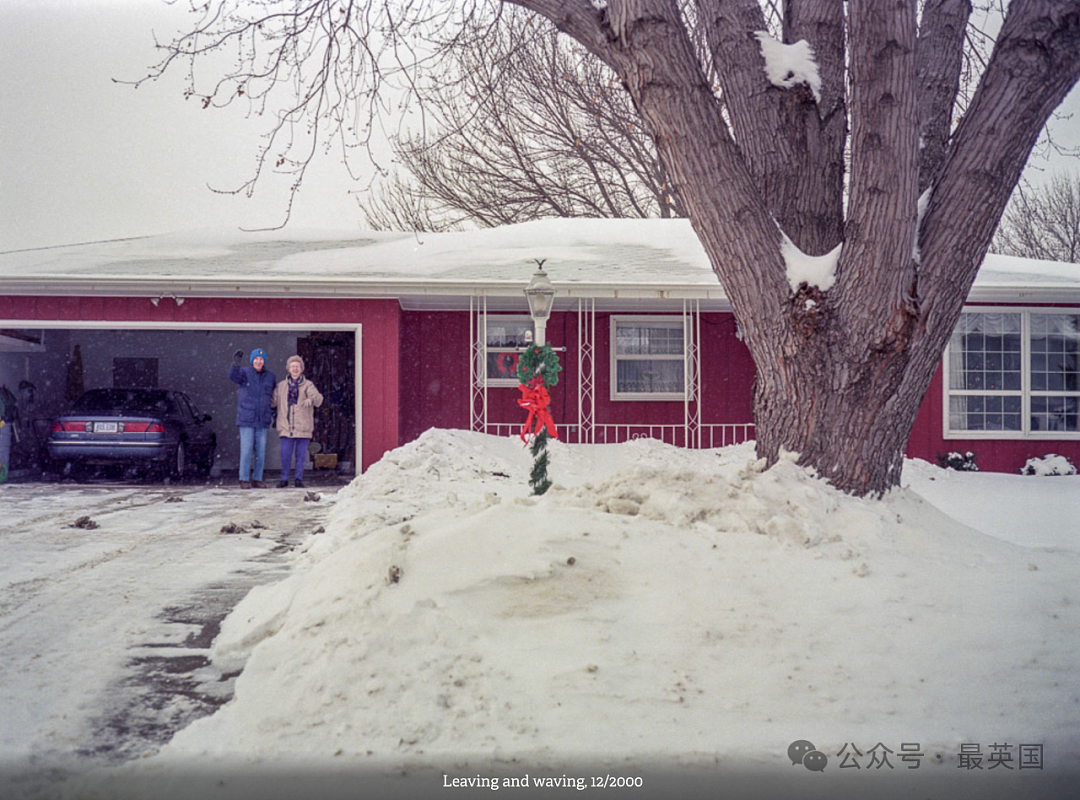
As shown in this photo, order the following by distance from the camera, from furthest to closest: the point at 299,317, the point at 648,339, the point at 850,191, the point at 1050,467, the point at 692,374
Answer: the point at 648,339
the point at 692,374
the point at 1050,467
the point at 299,317
the point at 850,191

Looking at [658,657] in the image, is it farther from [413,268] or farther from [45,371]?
[45,371]

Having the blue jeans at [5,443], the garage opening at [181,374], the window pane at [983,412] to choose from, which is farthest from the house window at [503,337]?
the blue jeans at [5,443]

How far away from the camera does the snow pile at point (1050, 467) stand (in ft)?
39.5

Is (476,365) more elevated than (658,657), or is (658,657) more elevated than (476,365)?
(476,365)

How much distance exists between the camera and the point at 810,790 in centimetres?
271

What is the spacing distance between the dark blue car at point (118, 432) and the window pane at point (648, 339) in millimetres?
6990

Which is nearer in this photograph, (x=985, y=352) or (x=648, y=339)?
(x=985, y=352)

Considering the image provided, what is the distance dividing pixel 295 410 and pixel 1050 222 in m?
21.2

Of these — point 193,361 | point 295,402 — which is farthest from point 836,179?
point 193,361

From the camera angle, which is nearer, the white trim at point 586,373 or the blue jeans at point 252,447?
the blue jeans at point 252,447

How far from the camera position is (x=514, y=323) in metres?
13.3

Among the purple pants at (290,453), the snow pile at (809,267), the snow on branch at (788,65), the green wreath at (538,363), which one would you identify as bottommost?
the purple pants at (290,453)

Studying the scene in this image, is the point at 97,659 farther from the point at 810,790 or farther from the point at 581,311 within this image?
the point at 581,311

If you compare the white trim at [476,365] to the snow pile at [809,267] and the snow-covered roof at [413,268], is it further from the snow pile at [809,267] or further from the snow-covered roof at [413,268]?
the snow pile at [809,267]
